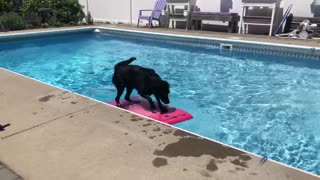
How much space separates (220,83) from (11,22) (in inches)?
348

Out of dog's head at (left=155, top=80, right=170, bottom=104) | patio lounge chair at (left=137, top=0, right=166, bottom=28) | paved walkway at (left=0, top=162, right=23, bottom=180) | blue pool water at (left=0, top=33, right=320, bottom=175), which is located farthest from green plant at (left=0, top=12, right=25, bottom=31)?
paved walkway at (left=0, top=162, right=23, bottom=180)

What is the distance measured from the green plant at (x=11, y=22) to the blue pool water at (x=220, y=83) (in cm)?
142

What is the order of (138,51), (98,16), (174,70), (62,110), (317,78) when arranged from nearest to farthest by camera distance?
(62,110) < (317,78) < (174,70) < (138,51) < (98,16)

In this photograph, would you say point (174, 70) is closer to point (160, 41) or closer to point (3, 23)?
point (160, 41)

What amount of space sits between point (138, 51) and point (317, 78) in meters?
5.11

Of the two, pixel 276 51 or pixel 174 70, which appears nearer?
pixel 174 70

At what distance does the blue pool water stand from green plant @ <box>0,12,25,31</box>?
1.42m

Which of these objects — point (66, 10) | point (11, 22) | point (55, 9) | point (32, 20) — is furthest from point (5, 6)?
Answer: point (66, 10)

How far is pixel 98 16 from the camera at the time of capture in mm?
15461

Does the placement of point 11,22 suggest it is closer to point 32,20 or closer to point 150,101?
point 32,20

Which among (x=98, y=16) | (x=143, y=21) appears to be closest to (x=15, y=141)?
(x=143, y=21)

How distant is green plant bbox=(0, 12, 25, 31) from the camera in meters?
11.5

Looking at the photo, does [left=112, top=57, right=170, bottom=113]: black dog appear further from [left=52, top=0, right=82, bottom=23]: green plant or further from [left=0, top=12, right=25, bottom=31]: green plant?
[left=52, top=0, right=82, bottom=23]: green plant

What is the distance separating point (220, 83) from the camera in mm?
6449
